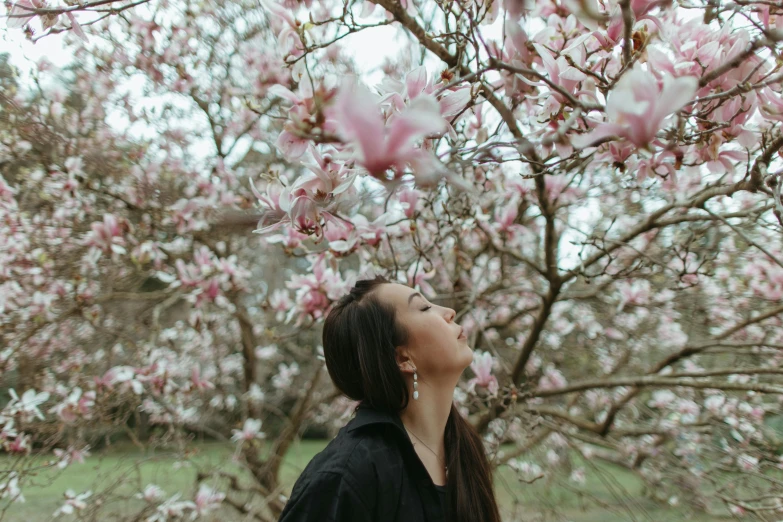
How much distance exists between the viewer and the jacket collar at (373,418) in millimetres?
1193

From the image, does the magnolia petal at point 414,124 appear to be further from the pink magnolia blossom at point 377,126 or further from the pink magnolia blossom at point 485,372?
the pink magnolia blossom at point 485,372

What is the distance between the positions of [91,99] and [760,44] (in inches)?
118

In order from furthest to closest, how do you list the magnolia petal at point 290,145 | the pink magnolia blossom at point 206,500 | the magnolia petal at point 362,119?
the pink magnolia blossom at point 206,500, the magnolia petal at point 290,145, the magnolia petal at point 362,119

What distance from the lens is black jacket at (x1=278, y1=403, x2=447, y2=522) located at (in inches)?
41.6

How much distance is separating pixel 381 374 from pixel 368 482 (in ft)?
0.77

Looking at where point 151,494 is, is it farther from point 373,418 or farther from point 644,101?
point 644,101

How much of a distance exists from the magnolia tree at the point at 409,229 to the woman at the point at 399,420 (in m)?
0.24

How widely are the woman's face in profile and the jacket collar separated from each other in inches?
4.9

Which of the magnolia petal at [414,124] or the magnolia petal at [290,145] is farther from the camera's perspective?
the magnolia petal at [290,145]

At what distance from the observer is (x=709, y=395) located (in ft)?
9.53

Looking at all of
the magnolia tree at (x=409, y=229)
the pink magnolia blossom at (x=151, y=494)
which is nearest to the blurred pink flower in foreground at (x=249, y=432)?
the magnolia tree at (x=409, y=229)

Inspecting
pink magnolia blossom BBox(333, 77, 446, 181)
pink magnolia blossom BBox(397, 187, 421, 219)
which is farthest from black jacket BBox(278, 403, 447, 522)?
pink magnolia blossom BBox(333, 77, 446, 181)

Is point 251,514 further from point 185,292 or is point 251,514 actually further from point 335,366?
point 335,366

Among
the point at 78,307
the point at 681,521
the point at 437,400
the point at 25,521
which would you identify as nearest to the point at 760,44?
the point at 437,400
